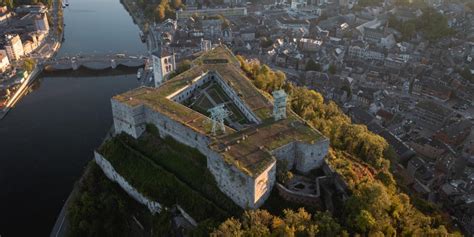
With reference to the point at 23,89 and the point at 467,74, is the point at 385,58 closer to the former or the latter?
the point at 467,74

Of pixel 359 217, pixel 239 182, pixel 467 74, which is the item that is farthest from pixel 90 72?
pixel 467 74

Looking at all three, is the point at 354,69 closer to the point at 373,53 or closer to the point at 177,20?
the point at 373,53

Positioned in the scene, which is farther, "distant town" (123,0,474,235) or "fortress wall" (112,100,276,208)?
"distant town" (123,0,474,235)

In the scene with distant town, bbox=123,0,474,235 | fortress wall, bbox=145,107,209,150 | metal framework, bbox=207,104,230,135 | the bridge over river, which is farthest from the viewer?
the bridge over river

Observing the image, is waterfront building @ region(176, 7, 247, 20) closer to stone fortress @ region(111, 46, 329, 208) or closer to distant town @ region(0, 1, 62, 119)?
distant town @ region(0, 1, 62, 119)

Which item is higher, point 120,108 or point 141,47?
point 120,108

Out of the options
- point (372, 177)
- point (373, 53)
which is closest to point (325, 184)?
point (372, 177)

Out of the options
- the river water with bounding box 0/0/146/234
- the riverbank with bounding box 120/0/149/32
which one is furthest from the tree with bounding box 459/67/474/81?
the riverbank with bounding box 120/0/149/32
